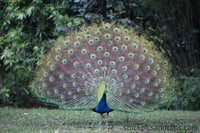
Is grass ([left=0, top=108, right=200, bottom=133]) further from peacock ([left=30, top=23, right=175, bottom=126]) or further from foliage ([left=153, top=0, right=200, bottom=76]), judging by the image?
foliage ([left=153, top=0, right=200, bottom=76])

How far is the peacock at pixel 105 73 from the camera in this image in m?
5.70

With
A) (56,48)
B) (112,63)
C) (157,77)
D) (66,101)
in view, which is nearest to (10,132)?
(66,101)

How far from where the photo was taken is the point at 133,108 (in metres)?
5.70

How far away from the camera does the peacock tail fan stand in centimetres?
571

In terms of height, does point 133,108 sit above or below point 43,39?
below

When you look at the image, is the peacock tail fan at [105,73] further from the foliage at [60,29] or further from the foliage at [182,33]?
the foliage at [182,33]

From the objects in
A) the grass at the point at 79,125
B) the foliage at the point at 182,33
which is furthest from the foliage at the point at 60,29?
the grass at the point at 79,125

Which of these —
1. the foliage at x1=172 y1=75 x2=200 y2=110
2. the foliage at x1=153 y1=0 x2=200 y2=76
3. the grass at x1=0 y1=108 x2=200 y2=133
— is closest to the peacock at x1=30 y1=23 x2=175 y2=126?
the grass at x1=0 y1=108 x2=200 y2=133

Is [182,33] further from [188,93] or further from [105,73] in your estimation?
[105,73]

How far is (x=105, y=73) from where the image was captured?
574 centimetres

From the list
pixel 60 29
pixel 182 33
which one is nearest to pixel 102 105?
pixel 60 29

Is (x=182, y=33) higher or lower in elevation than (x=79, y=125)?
higher

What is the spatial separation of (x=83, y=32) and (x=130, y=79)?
136cm

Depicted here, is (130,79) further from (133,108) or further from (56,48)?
(56,48)
